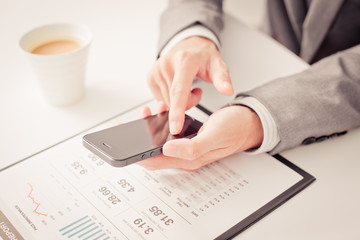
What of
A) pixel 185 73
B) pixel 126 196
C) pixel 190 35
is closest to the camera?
pixel 126 196

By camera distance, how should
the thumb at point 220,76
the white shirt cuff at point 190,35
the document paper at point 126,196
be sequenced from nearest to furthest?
the document paper at point 126,196 → the thumb at point 220,76 → the white shirt cuff at point 190,35

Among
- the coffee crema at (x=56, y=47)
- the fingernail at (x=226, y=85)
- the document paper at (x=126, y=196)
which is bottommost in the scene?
the document paper at (x=126, y=196)

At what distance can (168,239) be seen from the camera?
45cm

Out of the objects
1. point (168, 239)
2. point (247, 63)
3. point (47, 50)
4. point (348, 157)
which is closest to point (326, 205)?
point (348, 157)

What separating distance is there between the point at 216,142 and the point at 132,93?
0.23m

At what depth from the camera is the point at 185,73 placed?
601 millimetres

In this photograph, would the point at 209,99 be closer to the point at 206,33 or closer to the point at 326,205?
→ the point at 206,33

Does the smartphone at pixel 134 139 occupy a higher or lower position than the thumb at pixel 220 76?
lower

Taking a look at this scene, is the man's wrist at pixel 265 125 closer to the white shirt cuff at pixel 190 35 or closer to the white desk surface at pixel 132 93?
the white desk surface at pixel 132 93

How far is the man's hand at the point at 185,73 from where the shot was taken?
57 cm

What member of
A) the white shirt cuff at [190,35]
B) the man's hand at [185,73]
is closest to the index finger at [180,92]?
the man's hand at [185,73]

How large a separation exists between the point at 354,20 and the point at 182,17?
1.42 feet

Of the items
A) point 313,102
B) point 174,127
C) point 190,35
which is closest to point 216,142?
point 174,127

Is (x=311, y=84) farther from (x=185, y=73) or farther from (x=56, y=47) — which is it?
(x=56, y=47)
